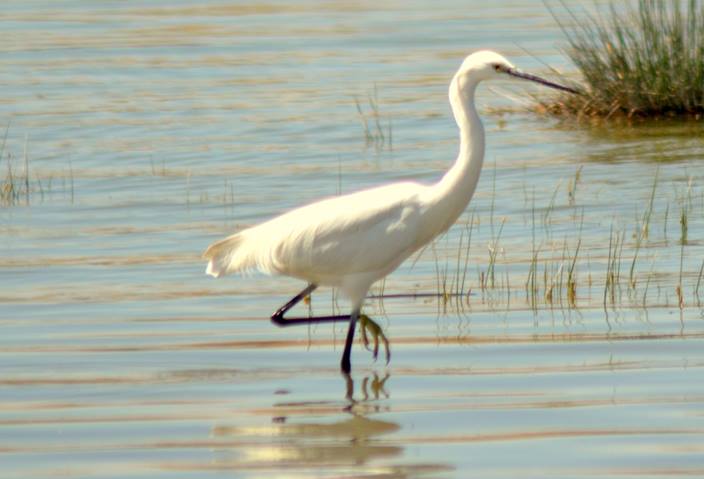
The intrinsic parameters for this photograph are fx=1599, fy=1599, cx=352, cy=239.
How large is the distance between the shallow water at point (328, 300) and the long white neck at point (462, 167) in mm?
673

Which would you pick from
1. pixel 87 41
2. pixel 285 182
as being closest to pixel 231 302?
pixel 285 182

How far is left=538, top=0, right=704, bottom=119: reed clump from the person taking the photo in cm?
1582

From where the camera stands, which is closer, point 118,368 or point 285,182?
point 118,368

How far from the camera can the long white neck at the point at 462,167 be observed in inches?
301

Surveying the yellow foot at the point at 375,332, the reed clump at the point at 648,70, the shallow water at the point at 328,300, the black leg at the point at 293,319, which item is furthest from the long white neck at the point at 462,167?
the reed clump at the point at 648,70

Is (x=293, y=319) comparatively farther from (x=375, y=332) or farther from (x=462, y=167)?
(x=462, y=167)

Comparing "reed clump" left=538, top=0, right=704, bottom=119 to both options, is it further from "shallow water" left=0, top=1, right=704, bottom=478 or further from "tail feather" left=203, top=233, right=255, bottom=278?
"tail feather" left=203, top=233, right=255, bottom=278

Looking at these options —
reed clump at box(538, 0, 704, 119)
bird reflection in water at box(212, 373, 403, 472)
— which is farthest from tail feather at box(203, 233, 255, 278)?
reed clump at box(538, 0, 704, 119)

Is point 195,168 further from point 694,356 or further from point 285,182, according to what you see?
point 694,356

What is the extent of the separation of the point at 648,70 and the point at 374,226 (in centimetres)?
878

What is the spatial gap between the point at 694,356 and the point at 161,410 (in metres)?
2.41

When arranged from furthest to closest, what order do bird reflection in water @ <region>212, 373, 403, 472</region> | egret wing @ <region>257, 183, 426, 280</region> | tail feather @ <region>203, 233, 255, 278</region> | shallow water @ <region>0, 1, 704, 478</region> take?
1. tail feather @ <region>203, 233, 255, 278</region>
2. egret wing @ <region>257, 183, 426, 280</region>
3. shallow water @ <region>0, 1, 704, 478</region>
4. bird reflection in water @ <region>212, 373, 403, 472</region>

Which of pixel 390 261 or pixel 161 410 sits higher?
pixel 390 261

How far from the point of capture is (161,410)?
6.70 meters
